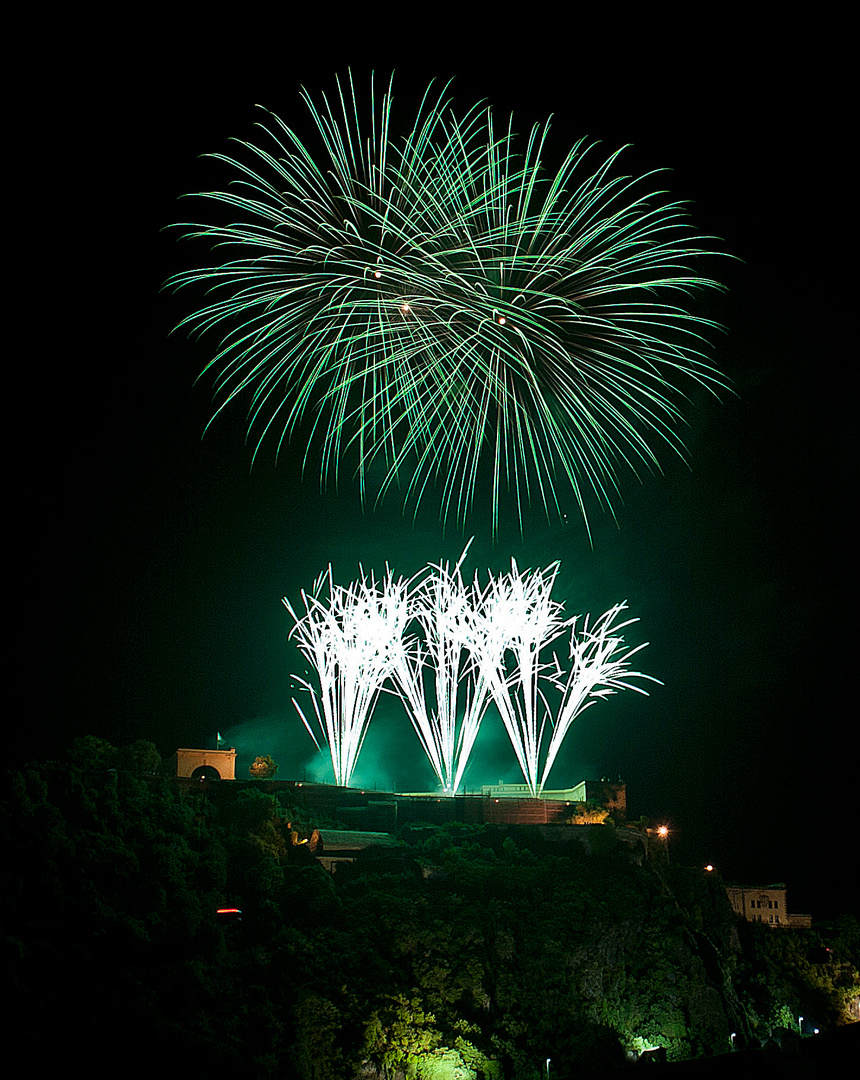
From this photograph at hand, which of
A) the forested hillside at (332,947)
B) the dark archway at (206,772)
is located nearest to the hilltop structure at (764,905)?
the forested hillside at (332,947)

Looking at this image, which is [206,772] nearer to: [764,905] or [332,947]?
[332,947]

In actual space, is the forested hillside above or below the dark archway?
below

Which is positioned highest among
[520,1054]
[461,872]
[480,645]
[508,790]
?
[480,645]

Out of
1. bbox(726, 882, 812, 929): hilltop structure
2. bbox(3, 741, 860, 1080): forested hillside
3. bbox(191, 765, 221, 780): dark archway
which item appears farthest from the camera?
bbox(726, 882, 812, 929): hilltop structure

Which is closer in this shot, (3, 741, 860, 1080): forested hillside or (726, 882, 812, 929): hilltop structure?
(3, 741, 860, 1080): forested hillside

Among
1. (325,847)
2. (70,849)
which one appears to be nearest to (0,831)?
(70,849)

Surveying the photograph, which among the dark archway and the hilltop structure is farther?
the hilltop structure

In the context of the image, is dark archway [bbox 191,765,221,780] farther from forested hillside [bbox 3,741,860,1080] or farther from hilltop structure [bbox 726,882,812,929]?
hilltop structure [bbox 726,882,812,929]

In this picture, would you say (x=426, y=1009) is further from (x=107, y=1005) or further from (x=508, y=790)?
(x=508, y=790)

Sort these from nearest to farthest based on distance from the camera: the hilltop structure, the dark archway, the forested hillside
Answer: the forested hillside, the dark archway, the hilltop structure

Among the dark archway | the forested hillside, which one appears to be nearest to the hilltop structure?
the forested hillside

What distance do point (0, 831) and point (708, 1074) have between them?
24051mm

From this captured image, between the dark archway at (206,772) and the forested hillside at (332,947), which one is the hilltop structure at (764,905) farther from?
the dark archway at (206,772)

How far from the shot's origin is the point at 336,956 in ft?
116
